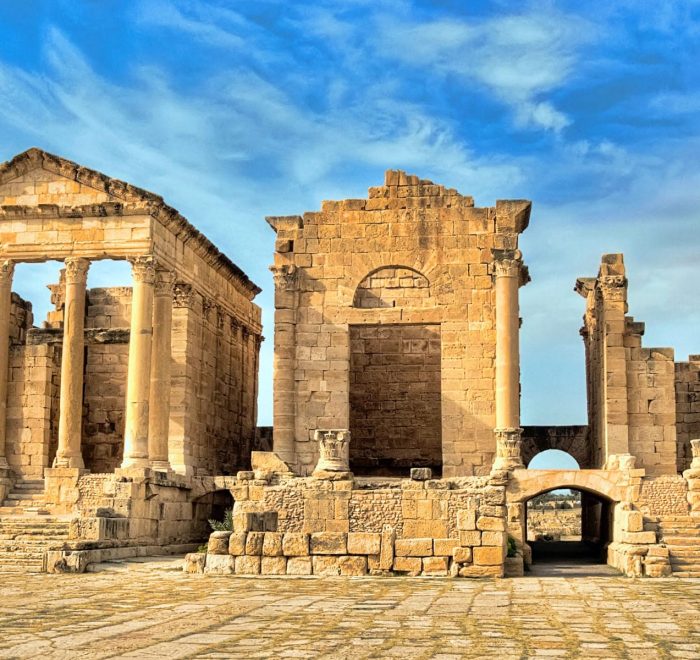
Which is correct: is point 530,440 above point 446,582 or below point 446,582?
above

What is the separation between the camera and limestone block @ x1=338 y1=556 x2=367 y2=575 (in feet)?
59.8

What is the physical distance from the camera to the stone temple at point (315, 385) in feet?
75.8

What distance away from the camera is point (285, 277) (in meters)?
28.2

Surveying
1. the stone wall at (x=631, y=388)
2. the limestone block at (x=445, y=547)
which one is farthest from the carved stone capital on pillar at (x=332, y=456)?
the stone wall at (x=631, y=388)

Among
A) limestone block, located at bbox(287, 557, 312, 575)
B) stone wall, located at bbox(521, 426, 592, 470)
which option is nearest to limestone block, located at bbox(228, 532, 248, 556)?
limestone block, located at bbox(287, 557, 312, 575)

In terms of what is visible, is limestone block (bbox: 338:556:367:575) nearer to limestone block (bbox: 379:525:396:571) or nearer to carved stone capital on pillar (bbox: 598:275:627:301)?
limestone block (bbox: 379:525:396:571)

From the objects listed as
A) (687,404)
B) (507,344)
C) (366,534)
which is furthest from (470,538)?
(687,404)

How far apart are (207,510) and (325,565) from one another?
471 inches

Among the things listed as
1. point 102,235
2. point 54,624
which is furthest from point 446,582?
point 102,235

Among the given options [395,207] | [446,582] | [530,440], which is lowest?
[446,582]

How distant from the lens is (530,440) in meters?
33.0

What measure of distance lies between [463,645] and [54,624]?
4674 millimetres

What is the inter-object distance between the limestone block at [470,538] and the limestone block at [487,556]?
0.13m

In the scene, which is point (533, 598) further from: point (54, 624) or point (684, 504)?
point (684, 504)
